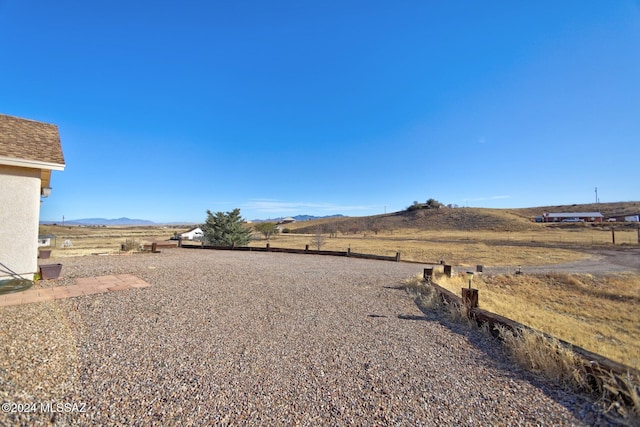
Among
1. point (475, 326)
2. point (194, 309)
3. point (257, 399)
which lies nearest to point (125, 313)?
point (194, 309)

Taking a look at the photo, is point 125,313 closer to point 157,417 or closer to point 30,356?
point 30,356

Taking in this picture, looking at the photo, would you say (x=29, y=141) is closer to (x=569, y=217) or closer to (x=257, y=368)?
(x=257, y=368)

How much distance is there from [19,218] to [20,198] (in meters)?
0.43

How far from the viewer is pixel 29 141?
6.77m

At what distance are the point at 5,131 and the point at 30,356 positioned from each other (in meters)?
6.67

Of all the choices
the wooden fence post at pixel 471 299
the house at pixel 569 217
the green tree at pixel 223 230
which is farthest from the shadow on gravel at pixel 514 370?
the house at pixel 569 217

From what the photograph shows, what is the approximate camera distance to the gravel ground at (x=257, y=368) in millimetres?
2346

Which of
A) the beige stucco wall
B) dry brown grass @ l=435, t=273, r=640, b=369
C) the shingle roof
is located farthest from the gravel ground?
dry brown grass @ l=435, t=273, r=640, b=369

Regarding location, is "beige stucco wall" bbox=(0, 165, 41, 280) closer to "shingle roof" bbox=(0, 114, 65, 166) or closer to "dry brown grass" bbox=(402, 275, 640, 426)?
"shingle roof" bbox=(0, 114, 65, 166)

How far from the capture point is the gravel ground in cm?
Result: 235

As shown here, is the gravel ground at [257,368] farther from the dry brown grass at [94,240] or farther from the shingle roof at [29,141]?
the dry brown grass at [94,240]

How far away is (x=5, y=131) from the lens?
6695mm

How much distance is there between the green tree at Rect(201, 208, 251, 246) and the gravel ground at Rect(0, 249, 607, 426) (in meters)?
17.5

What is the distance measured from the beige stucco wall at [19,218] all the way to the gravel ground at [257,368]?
7.42 ft
